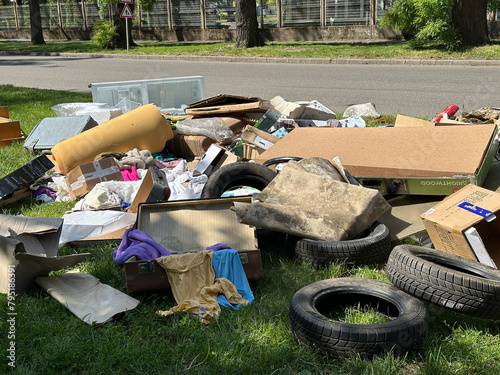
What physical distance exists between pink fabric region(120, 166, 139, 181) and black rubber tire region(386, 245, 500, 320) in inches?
117

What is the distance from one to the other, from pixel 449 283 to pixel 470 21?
15270 millimetres

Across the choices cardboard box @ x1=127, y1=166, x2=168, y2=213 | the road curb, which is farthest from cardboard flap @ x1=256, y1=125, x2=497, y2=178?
the road curb

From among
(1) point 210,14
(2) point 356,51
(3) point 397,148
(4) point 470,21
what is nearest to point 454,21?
(4) point 470,21

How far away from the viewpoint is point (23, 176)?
532 cm

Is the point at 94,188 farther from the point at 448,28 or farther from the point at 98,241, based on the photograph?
the point at 448,28

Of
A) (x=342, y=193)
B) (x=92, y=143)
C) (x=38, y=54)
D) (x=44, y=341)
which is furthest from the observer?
(x=38, y=54)

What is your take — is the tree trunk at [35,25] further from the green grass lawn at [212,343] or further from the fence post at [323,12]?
the green grass lawn at [212,343]

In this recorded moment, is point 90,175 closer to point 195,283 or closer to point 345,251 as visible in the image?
point 195,283

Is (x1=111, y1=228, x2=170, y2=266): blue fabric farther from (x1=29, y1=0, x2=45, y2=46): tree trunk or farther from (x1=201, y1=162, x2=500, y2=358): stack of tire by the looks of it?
(x1=29, y1=0, x2=45, y2=46): tree trunk

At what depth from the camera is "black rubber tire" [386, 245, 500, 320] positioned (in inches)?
→ 112

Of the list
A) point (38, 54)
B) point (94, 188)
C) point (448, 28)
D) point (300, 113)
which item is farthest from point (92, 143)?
point (38, 54)

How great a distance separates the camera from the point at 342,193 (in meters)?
3.96

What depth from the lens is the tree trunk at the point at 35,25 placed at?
30253mm

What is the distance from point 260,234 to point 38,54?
24.8m
